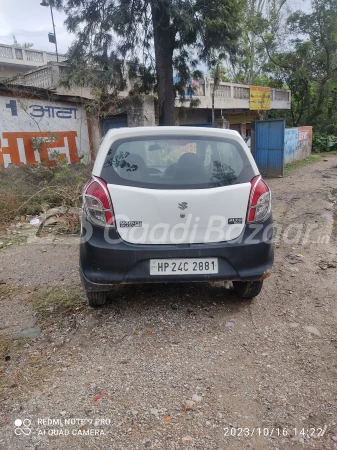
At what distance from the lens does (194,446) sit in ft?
5.56

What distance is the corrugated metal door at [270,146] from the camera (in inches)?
502

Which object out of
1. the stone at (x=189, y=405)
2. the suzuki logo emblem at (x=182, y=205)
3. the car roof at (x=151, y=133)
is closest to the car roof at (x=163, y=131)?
the car roof at (x=151, y=133)

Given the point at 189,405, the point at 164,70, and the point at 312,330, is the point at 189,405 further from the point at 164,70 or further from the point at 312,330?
the point at 164,70

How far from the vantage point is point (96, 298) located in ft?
9.73

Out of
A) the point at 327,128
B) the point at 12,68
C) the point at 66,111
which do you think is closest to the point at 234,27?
the point at 66,111

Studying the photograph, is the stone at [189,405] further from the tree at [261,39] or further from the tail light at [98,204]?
the tree at [261,39]

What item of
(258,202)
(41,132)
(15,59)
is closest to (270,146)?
(41,132)

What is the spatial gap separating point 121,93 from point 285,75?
60.3 ft

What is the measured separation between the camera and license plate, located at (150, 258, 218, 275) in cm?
260

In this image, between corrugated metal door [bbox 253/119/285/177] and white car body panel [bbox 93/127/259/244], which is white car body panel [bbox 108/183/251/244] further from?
corrugated metal door [bbox 253/119/285/177]

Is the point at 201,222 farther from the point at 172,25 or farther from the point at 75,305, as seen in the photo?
the point at 172,25

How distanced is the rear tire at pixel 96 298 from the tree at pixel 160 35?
22.0 feet

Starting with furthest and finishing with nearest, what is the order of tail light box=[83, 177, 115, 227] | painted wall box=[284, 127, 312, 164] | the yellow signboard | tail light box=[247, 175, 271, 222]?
the yellow signboard
painted wall box=[284, 127, 312, 164]
tail light box=[247, 175, 271, 222]
tail light box=[83, 177, 115, 227]

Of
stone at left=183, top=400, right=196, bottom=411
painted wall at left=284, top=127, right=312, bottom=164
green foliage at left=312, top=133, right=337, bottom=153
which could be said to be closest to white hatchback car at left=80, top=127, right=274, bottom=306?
stone at left=183, top=400, right=196, bottom=411
